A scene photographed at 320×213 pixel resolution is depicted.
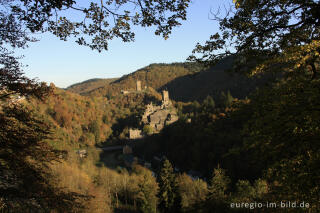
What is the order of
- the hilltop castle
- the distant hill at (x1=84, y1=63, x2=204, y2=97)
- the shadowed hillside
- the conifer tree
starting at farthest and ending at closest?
the distant hill at (x1=84, y1=63, x2=204, y2=97), the shadowed hillside, the hilltop castle, the conifer tree

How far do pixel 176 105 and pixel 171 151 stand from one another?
126 ft

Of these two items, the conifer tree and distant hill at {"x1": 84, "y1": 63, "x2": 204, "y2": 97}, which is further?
distant hill at {"x1": 84, "y1": 63, "x2": 204, "y2": 97}

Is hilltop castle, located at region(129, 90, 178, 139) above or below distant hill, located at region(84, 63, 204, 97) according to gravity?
below

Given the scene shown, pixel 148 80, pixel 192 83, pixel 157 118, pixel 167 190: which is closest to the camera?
pixel 167 190

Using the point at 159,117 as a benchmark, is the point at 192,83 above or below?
above

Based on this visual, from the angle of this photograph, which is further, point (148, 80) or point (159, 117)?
point (148, 80)

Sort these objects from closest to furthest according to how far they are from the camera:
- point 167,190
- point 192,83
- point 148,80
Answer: point 167,190 → point 192,83 → point 148,80

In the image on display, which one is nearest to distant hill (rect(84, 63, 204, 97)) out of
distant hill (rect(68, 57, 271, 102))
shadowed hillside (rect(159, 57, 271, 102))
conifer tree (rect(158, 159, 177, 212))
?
distant hill (rect(68, 57, 271, 102))

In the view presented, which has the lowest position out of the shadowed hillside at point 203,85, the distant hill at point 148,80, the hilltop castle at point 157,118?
the hilltop castle at point 157,118

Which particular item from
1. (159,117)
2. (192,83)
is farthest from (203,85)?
(159,117)

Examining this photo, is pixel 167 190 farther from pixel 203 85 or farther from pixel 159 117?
pixel 203 85

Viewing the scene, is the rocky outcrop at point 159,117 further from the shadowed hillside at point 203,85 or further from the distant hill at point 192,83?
the shadowed hillside at point 203,85

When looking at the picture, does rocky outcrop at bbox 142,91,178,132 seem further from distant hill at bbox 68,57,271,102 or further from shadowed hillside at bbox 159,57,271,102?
shadowed hillside at bbox 159,57,271,102

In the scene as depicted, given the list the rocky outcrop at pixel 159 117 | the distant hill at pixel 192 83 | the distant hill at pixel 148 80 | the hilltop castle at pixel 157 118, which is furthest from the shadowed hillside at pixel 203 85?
the hilltop castle at pixel 157 118
